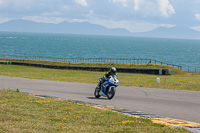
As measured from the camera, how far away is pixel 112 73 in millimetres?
15234

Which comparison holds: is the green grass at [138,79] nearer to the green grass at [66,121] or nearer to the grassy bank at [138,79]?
the grassy bank at [138,79]

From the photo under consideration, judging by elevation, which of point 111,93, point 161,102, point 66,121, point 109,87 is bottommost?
point 66,121

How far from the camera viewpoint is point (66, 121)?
945 centimetres

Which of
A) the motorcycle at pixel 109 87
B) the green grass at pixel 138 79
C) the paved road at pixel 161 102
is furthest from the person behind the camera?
the green grass at pixel 138 79

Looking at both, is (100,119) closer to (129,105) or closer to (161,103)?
(129,105)

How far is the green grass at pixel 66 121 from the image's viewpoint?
8219 millimetres

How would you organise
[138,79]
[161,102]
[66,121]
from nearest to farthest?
[66,121], [161,102], [138,79]

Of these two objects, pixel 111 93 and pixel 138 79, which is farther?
pixel 138 79

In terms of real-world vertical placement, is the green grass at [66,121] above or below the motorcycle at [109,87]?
below

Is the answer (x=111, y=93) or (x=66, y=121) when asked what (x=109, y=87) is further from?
(x=66, y=121)


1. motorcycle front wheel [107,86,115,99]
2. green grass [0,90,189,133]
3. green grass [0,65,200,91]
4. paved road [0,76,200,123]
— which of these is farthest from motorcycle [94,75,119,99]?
green grass [0,65,200,91]

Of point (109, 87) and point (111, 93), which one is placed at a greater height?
point (109, 87)

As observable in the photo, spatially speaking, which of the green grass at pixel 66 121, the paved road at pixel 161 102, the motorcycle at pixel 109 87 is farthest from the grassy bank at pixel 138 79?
the green grass at pixel 66 121

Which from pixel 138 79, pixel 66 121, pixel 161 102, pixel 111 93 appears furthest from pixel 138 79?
pixel 66 121
